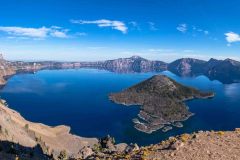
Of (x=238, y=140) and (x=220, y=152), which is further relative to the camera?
(x=238, y=140)

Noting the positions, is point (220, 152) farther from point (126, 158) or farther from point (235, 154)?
point (126, 158)

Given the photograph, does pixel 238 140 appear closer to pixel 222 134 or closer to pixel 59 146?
pixel 222 134

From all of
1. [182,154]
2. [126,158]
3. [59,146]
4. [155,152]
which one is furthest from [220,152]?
[59,146]

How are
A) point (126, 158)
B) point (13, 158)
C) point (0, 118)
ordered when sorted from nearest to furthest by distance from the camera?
point (126, 158) < point (13, 158) < point (0, 118)

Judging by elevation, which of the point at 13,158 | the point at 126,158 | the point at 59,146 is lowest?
the point at 59,146

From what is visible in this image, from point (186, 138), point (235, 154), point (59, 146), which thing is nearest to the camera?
point (235, 154)

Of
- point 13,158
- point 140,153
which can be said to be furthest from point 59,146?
point 140,153

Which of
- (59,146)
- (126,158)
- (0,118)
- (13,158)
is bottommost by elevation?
(59,146)

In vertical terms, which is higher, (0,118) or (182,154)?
(182,154)

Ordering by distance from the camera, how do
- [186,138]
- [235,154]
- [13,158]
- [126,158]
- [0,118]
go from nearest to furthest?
[235,154], [126,158], [186,138], [13,158], [0,118]
